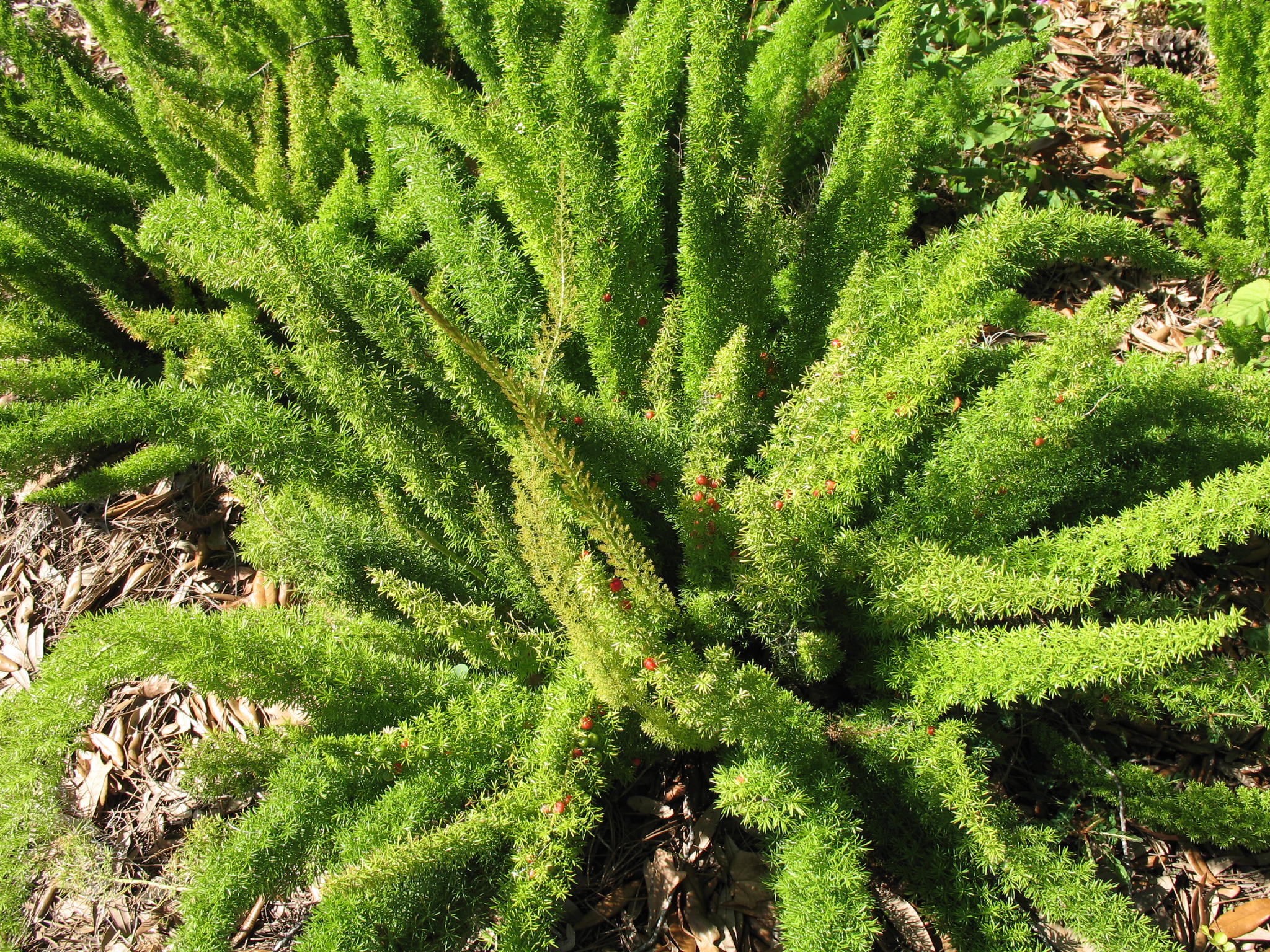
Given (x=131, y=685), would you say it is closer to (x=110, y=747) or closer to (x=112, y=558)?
(x=110, y=747)

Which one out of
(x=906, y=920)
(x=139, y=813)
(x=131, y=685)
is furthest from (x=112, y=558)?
(x=906, y=920)

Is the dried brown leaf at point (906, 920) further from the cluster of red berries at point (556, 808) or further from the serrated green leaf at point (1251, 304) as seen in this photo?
the serrated green leaf at point (1251, 304)

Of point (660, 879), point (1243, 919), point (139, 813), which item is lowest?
point (1243, 919)

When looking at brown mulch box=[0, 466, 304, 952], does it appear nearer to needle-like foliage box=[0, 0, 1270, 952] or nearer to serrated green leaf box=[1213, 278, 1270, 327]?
needle-like foliage box=[0, 0, 1270, 952]

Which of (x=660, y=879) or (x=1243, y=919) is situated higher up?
(x=660, y=879)

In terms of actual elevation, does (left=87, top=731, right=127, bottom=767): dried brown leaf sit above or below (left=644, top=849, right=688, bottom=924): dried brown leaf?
above

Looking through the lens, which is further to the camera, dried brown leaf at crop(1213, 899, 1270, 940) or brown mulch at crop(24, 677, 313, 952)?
brown mulch at crop(24, 677, 313, 952)

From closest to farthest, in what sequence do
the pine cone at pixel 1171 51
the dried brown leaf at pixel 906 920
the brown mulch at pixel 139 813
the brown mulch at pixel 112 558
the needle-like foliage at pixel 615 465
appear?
the needle-like foliage at pixel 615 465 → the dried brown leaf at pixel 906 920 → the brown mulch at pixel 139 813 → the brown mulch at pixel 112 558 → the pine cone at pixel 1171 51

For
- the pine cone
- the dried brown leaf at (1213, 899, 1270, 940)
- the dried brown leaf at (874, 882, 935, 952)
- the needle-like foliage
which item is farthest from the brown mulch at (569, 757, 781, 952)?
the pine cone

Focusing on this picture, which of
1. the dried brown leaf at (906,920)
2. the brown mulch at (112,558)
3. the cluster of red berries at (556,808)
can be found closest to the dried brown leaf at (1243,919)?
the dried brown leaf at (906,920)
